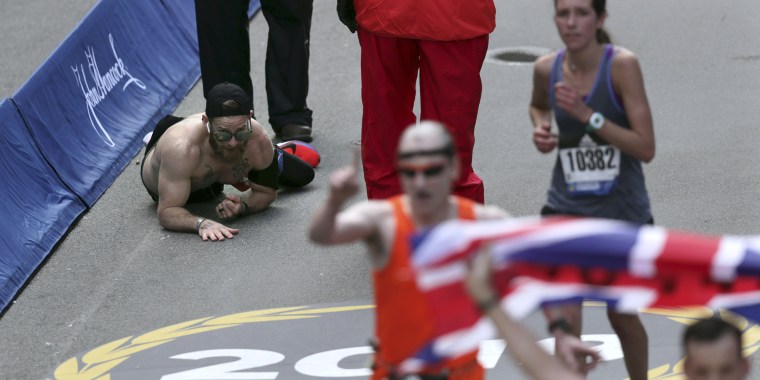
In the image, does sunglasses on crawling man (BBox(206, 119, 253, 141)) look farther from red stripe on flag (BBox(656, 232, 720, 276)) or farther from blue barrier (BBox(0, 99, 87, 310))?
red stripe on flag (BBox(656, 232, 720, 276))

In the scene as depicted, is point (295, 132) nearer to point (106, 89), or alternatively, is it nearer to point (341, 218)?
point (106, 89)

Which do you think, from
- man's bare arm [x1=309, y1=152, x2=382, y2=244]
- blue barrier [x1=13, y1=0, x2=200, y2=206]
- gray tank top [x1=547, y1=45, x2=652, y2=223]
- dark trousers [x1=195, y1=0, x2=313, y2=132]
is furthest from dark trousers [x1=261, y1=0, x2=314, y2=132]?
man's bare arm [x1=309, y1=152, x2=382, y2=244]

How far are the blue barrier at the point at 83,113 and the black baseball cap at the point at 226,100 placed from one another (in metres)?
1.44

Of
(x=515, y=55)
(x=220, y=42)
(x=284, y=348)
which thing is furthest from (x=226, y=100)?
(x=515, y=55)

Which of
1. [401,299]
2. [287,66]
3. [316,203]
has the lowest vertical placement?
[316,203]

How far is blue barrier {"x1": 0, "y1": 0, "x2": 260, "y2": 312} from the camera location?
9508 mm

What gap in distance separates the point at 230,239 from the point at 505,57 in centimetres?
464

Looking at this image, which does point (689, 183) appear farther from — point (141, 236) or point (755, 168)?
→ point (141, 236)

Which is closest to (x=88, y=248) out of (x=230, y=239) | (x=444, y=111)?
(x=230, y=239)

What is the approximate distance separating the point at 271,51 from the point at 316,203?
1769 mm

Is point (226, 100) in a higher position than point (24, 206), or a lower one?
higher

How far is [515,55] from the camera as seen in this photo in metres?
13.5

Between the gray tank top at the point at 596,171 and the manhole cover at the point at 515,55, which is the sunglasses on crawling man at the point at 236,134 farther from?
the manhole cover at the point at 515,55

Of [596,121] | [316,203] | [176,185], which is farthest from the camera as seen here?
[316,203]
